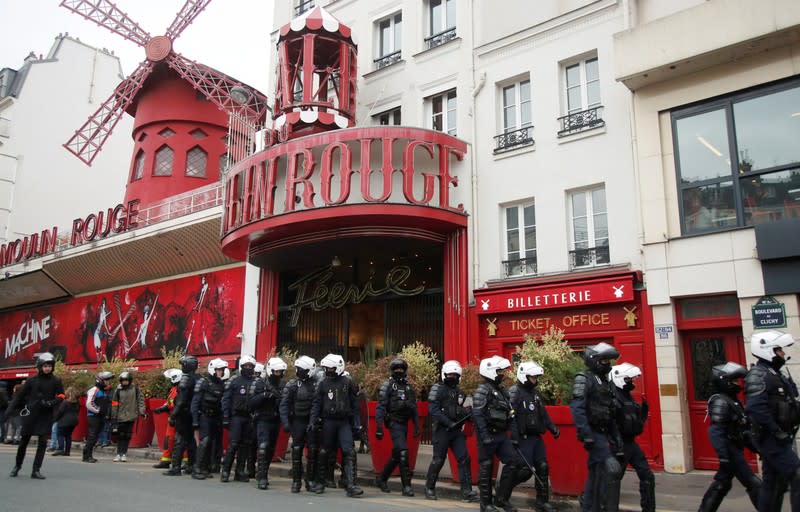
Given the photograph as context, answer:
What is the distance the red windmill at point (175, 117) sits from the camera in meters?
25.5

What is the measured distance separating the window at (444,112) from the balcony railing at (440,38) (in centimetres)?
123

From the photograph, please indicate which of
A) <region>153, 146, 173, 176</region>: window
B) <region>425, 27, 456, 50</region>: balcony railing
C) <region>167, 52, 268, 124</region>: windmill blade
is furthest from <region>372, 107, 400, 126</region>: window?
<region>153, 146, 173, 176</region>: window

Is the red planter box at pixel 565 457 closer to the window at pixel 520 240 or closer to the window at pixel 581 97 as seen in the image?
the window at pixel 520 240

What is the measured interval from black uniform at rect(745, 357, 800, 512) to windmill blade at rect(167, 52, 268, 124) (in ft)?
67.1

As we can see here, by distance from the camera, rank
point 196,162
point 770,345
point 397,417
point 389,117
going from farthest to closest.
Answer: point 196,162 → point 389,117 → point 397,417 → point 770,345

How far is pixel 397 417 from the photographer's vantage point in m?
8.91

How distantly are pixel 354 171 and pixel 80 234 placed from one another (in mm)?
15203

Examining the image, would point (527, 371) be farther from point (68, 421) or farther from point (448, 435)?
point (68, 421)

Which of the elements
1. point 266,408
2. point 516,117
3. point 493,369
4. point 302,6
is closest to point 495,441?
point 493,369

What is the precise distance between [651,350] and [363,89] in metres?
9.65

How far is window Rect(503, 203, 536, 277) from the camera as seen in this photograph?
44.7ft

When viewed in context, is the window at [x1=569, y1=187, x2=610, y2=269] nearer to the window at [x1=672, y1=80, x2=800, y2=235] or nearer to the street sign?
the window at [x1=672, y1=80, x2=800, y2=235]

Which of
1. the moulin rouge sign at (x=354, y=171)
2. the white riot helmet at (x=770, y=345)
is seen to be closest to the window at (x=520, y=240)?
the moulin rouge sign at (x=354, y=171)

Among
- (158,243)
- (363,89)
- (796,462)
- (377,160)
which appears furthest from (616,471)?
(158,243)
